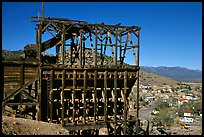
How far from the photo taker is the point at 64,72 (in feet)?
68.8

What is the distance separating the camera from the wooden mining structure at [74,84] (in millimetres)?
20266

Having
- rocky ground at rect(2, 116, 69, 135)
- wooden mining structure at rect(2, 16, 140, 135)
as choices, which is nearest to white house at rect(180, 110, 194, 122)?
wooden mining structure at rect(2, 16, 140, 135)

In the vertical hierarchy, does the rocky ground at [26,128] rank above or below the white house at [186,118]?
above

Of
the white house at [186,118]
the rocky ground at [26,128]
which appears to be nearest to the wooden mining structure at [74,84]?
the rocky ground at [26,128]

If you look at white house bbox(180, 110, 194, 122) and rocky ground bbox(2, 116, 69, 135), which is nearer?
rocky ground bbox(2, 116, 69, 135)

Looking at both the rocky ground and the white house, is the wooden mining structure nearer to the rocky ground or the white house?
the rocky ground

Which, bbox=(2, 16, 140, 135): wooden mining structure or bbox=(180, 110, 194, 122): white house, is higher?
bbox=(2, 16, 140, 135): wooden mining structure

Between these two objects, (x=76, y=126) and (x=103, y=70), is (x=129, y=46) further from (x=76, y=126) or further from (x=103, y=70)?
(x=76, y=126)

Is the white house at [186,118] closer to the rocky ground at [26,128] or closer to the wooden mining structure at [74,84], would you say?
the wooden mining structure at [74,84]

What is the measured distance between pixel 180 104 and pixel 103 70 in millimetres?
88899

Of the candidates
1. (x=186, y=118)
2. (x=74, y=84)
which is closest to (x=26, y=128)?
(x=74, y=84)

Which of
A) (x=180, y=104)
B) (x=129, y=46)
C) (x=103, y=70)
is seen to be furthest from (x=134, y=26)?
(x=180, y=104)

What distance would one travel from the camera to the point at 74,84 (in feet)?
70.2

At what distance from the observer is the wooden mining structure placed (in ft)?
66.5
